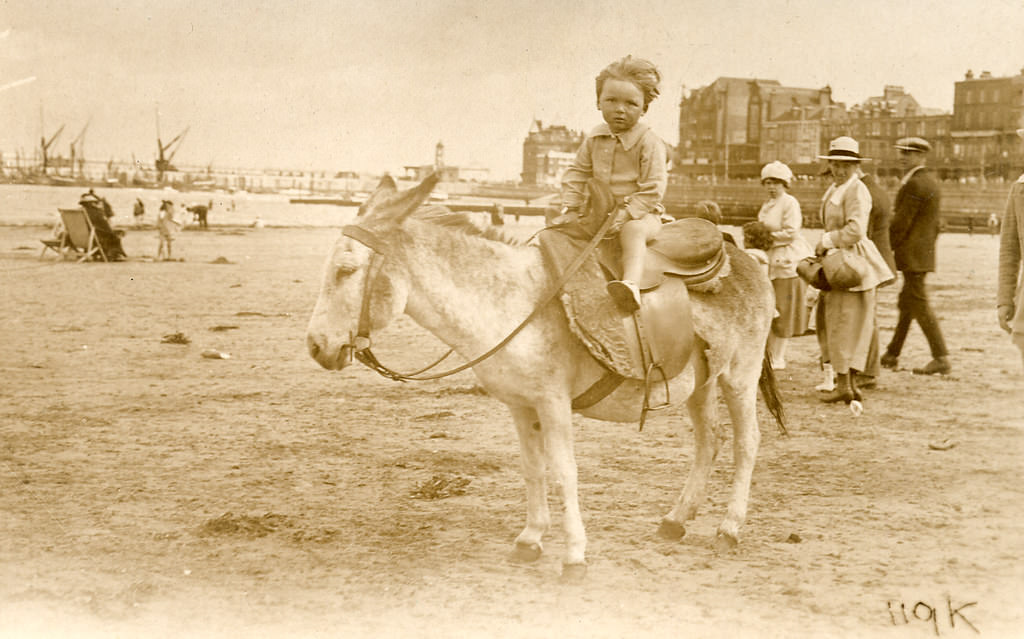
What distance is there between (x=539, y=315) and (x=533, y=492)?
41.2 inches

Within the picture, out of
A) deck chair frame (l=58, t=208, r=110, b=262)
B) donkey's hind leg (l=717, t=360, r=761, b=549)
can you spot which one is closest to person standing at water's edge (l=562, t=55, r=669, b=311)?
donkey's hind leg (l=717, t=360, r=761, b=549)

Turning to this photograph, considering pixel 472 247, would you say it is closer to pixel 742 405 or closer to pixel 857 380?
pixel 742 405

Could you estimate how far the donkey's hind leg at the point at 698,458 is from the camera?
17.8 feet

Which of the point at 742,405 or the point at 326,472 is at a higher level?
the point at 742,405

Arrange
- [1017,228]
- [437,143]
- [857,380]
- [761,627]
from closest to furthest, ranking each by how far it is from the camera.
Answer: [761,627] < [1017,228] < [437,143] < [857,380]

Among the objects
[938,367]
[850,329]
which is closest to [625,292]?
[850,329]

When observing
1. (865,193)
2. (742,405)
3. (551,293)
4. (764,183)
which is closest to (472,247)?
(551,293)

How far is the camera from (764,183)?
10102mm

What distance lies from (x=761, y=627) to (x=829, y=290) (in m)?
5.62

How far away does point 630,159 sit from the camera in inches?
189

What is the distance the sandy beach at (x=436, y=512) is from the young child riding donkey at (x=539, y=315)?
0.48m

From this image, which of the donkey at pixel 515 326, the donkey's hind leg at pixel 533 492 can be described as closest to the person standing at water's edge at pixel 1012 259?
the donkey at pixel 515 326

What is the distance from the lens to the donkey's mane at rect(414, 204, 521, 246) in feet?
14.9

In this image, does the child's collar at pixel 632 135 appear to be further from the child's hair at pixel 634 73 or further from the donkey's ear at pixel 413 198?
the donkey's ear at pixel 413 198
